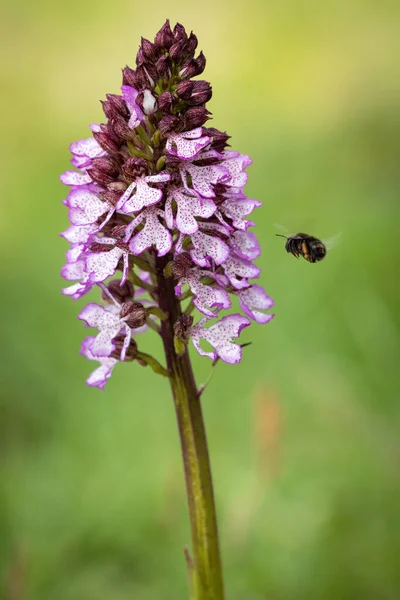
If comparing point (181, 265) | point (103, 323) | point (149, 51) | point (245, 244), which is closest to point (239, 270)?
point (245, 244)

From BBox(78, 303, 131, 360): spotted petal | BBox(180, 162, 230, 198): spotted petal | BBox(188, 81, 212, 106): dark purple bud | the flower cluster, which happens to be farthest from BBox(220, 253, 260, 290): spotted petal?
BBox(188, 81, 212, 106): dark purple bud

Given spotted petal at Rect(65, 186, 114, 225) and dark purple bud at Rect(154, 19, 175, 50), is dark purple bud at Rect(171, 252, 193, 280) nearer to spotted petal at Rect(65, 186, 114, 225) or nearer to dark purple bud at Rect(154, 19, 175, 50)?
spotted petal at Rect(65, 186, 114, 225)

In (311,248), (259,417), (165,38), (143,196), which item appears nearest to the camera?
(143,196)

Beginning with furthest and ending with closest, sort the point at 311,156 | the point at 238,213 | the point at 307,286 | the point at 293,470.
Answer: the point at 311,156, the point at 307,286, the point at 293,470, the point at 238,213

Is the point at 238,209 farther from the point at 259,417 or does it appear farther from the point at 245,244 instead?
the point at 259,417

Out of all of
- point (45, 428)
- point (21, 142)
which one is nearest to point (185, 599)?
point (45, 428)

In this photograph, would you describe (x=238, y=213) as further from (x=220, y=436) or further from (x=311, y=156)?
(x=311, y=156)
